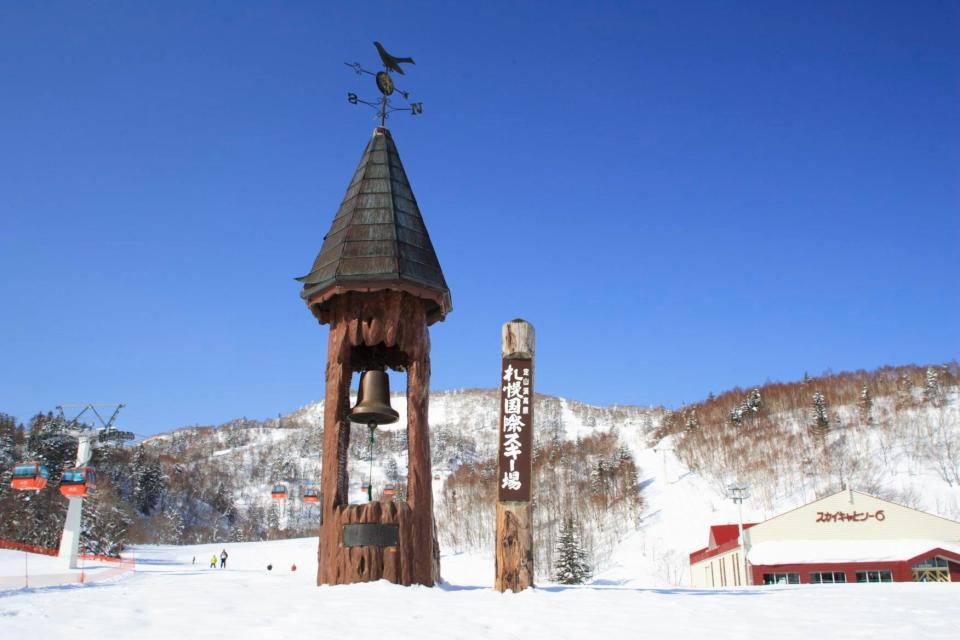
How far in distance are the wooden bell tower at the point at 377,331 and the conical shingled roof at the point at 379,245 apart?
18mm

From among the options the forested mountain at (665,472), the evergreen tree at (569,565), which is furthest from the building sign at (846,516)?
the forested mountain at (665,472)

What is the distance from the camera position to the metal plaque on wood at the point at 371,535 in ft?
32.4

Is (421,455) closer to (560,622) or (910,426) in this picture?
(560,622)

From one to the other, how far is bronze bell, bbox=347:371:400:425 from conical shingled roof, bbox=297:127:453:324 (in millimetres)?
1389

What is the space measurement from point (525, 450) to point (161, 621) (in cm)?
528

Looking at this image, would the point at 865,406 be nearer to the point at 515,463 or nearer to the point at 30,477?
the point at 30,477

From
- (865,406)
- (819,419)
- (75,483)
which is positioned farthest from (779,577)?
(865,406)

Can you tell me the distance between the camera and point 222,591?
8914 mm

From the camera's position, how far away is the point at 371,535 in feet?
32.5

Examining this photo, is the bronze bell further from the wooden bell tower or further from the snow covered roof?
the snow covered roof

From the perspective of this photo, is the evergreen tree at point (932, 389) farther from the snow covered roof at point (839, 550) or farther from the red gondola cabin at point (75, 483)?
the red gondola cabin at point (75, 483)

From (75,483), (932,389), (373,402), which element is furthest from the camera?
(932,389)

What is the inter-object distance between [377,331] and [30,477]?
25566 millimetres

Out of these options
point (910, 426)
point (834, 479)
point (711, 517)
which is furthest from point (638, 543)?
point (910, 426)
